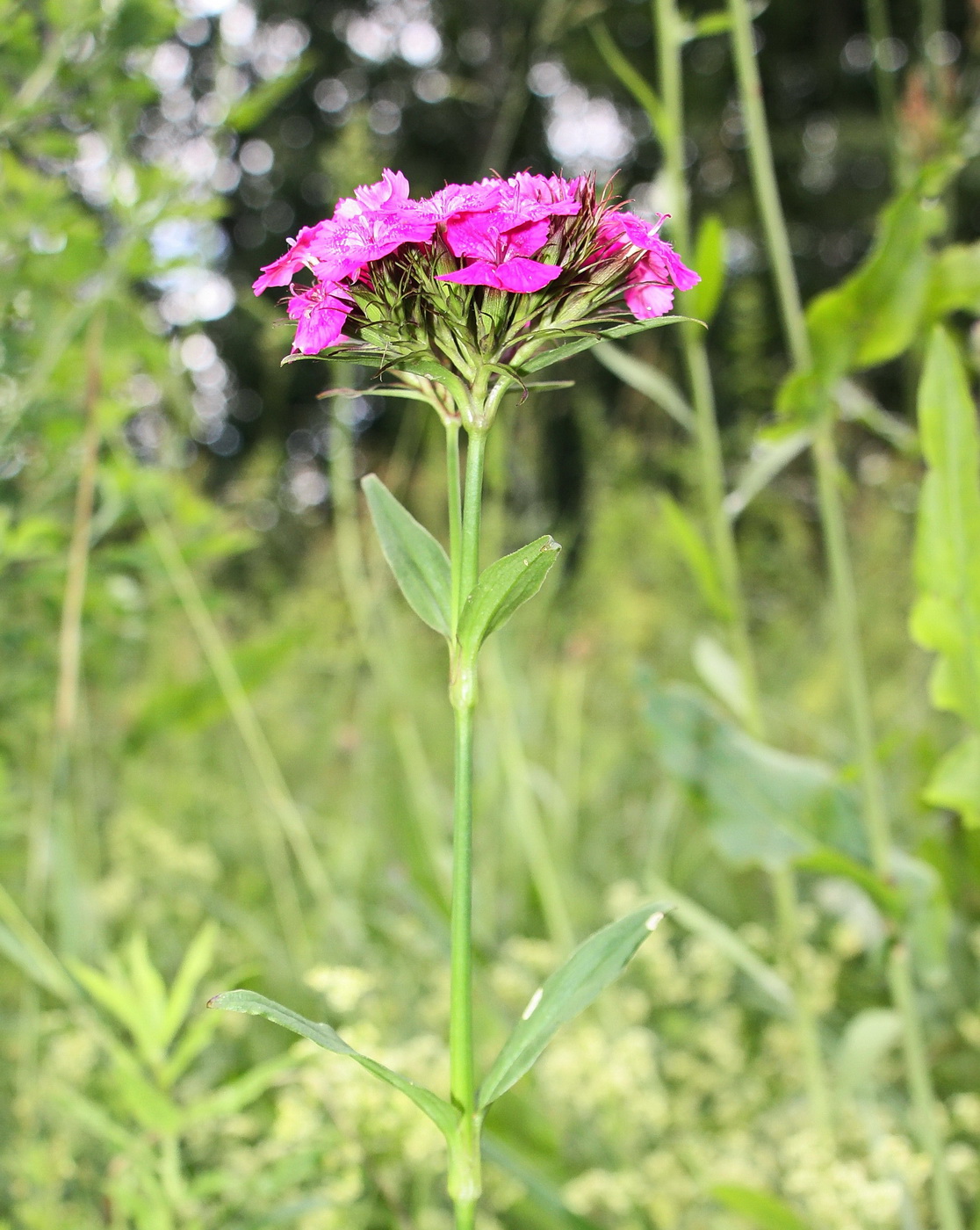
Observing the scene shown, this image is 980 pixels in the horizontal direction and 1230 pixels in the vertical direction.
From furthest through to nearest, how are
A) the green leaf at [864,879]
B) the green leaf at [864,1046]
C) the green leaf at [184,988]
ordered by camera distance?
the green leaf at [864,1046]
the green leaf at [864,879]
the green leaf at [184,988]

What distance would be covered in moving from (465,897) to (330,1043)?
0.31ft

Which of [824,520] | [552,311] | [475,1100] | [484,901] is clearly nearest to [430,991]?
[484,901]

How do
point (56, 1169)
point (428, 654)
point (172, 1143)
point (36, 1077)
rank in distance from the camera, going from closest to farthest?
point (172, 1143) < point (56, 1169) < point (36, 1077) < point (428, 654)

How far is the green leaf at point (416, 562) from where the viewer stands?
1.88ft

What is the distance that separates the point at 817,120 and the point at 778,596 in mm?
8369

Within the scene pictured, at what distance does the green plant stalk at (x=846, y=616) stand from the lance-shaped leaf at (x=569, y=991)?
0.47 metres

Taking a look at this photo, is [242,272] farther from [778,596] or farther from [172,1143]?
[172,1143]

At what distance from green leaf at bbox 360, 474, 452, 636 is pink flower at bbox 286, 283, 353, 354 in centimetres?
11

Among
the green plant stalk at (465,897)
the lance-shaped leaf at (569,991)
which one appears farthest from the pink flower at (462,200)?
the lance-shaped leaf at (569,991)

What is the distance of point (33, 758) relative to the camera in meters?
1.66

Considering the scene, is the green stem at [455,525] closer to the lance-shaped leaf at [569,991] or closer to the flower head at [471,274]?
the flower head at [471,274]

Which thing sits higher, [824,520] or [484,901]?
[824,520]

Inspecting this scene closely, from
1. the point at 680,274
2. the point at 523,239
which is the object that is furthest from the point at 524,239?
the point at 680,274

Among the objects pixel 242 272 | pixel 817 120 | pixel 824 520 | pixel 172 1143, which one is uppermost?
pixel 817 120
